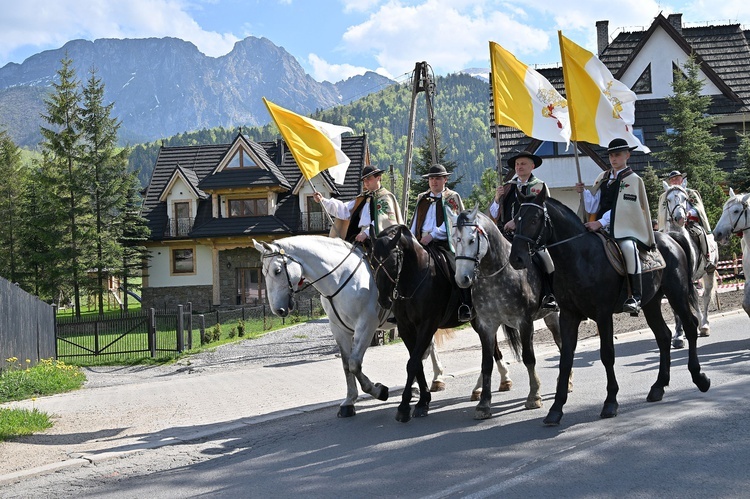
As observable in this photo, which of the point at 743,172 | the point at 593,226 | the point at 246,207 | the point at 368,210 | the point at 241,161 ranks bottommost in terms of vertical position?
the point at 593,226

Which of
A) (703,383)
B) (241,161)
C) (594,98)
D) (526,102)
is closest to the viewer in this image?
(703,383)

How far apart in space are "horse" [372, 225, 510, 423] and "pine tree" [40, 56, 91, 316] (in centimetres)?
4085

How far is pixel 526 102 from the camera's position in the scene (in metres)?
11.9

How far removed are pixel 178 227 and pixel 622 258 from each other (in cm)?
4360

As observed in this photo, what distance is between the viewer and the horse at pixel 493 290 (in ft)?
27.6

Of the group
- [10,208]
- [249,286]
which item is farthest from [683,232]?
[10,208]

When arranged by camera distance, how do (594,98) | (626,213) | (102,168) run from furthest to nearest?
(102,168) → (594,98) → (626,213)

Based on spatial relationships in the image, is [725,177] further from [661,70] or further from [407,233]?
[407,233]

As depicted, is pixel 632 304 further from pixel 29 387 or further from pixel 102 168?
pixel 102 168

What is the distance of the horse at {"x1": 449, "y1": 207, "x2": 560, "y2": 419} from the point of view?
842 centimetres

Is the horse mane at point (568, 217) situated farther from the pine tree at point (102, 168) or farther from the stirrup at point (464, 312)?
the pine tree at point (102, 168)

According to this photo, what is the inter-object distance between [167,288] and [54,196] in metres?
8.69

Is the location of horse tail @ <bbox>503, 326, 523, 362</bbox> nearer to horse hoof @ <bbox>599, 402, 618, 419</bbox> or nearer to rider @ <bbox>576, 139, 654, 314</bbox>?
rider @ <bbox>576, 139, 654, 314</bbox>

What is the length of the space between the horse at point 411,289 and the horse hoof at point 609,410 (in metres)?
2.11
